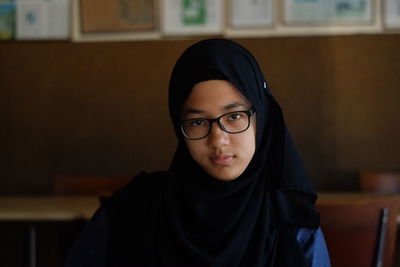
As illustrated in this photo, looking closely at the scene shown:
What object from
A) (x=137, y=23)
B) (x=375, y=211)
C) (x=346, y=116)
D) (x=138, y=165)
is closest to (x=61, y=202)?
(x=138, y=165)

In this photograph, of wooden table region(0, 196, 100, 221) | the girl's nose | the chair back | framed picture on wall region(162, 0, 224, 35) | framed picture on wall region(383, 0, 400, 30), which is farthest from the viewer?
framed picture on wall region(162, 0, 224, 35)

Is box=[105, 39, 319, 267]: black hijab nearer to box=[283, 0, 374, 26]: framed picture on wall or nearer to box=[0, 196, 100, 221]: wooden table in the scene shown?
box=[0, 196, 100, 221]: wooden table

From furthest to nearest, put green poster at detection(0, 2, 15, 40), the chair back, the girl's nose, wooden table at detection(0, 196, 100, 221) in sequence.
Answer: green poster at detection(0, 2, 15, 40) → the chair back → wooden table at detection(0, 196, 100, 221) → the girl's nose

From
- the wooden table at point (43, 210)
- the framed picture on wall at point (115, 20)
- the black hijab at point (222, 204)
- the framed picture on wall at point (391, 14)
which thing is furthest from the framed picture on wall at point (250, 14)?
the black hijab at point (222, 204)

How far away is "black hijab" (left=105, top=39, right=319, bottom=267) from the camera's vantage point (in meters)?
1.21

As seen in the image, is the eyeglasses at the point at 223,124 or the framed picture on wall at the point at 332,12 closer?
the eyeglasses at the point at 223,124

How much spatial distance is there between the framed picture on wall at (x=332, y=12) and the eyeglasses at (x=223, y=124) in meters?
1.88

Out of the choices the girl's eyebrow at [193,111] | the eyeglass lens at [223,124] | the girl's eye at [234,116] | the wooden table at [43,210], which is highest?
the girl's eyebrow at [193,111]

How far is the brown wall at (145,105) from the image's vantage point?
2932mm

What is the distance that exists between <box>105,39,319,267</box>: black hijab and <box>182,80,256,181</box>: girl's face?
0.02 metres

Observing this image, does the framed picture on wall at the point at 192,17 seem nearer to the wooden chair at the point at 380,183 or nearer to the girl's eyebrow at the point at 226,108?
the wooden chair at the point at 380,183

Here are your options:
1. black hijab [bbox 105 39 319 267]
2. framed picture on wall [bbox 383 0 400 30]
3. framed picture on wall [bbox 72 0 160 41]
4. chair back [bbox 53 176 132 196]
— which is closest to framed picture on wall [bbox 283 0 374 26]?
Answer: framed picture on wall [bbox 383 0 400 30]

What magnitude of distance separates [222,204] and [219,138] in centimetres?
17

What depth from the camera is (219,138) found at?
1.15m
